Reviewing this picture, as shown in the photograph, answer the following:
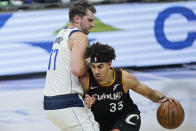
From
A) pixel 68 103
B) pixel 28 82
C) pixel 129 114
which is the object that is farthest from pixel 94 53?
pixel 28 82

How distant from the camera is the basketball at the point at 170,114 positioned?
15.1 feet

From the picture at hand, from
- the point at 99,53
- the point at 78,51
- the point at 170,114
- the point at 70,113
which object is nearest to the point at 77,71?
the point at 78,51

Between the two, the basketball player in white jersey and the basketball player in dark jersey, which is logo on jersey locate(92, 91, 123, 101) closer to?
the basketball player in dark jersey

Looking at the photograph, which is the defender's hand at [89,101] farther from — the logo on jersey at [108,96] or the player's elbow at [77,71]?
the player's elbow at [77,71]

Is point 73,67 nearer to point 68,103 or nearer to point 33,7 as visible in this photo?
point 68,103

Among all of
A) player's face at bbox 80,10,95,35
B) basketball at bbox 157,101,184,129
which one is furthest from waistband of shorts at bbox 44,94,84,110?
basketball at bbox 157,101,184,129

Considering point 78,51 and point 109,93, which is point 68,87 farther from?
point 109,93

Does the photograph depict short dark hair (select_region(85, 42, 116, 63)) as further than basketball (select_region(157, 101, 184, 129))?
No

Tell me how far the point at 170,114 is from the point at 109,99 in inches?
30.7

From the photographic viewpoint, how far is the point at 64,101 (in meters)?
4.03

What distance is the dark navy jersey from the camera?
14.1 ft

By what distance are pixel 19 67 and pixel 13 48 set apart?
0.55 m

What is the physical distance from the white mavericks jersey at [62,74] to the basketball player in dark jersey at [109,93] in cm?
21

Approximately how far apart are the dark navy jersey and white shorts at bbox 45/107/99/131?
280 mm
